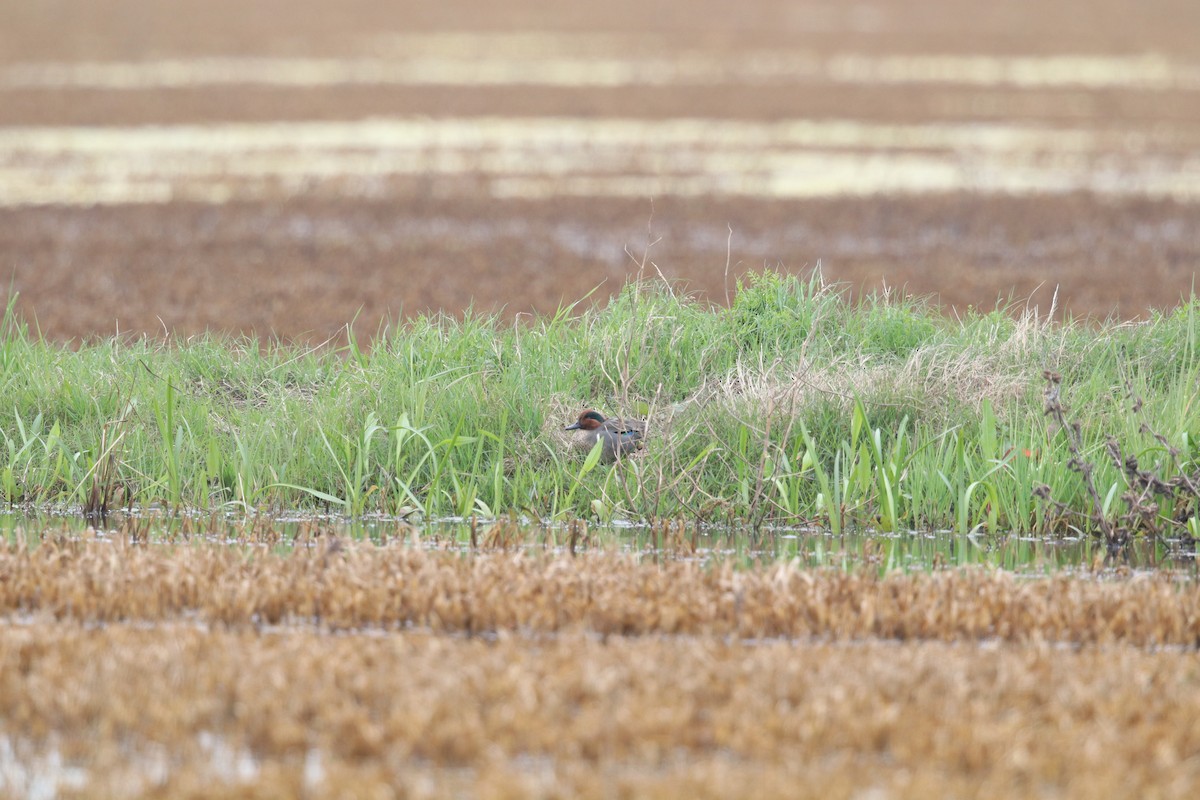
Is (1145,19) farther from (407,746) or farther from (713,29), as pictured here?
(407,746)

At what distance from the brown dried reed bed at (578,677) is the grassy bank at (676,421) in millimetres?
1166

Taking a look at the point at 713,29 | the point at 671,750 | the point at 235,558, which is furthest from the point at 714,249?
the point at 713,29

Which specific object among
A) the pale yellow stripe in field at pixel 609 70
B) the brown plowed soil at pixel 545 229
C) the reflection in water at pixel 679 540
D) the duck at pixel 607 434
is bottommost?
the reflection in water at pixel 679 540

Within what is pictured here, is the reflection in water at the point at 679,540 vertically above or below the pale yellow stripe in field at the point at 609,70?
below

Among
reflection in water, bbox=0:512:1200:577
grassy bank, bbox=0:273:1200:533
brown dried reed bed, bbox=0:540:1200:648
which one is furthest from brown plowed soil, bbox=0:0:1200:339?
brown dried reed bed, bbox=0:540:1200:648

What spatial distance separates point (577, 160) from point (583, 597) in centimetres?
1772

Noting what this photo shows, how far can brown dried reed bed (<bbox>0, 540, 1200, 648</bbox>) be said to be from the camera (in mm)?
5734

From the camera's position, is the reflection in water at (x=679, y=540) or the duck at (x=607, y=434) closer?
the reflection in water at (x=679, y=540)

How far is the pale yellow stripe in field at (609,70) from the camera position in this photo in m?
32.6

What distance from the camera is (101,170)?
2158cm

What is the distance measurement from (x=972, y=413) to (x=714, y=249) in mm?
8820

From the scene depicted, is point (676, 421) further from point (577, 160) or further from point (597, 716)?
point (577, 160)

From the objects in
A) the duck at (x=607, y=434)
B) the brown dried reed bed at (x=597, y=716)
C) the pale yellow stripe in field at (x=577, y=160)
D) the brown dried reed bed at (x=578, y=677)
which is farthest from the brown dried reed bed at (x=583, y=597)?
the pale yellow stripe in field at (x=577, y=160)

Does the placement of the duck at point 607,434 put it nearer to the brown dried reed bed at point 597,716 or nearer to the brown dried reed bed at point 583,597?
the brown dried reed bed at point 583,597
